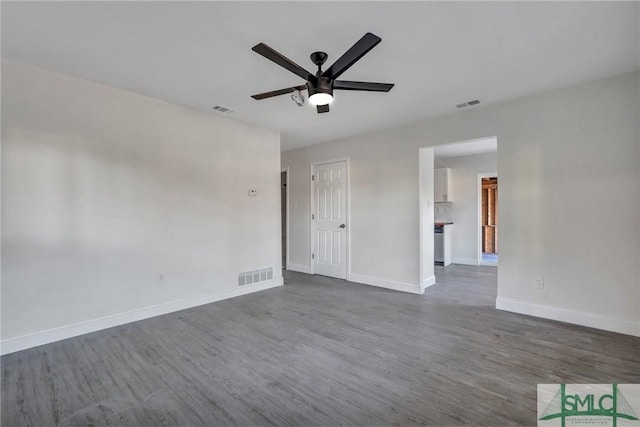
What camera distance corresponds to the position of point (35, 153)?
108 inches

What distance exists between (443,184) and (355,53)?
5.78m

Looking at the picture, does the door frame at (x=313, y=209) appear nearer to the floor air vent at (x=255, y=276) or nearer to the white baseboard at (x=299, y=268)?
the white baseboard at (x=299, y=268)

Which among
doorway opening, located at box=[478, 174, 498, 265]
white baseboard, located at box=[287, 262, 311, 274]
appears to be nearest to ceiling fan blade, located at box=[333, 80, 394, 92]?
white baseboard, located at box=[287, 262, 311, 274]

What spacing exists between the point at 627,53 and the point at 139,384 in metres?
4.83

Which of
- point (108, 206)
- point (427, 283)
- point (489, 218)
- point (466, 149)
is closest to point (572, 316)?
point (427, 283)

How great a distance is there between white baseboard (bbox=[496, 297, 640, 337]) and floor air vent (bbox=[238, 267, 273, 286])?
327cm

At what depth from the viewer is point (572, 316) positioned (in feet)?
10.5

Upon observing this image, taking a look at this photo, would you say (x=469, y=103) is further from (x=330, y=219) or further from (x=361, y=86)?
(x=330, y=219)

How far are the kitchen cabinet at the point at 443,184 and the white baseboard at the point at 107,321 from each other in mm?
5002

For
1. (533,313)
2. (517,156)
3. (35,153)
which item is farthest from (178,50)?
(533,313)

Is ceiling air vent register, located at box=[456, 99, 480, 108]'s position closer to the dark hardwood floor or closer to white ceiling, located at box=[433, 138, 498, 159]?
white ceiling, located at box=[433, 138, 498, 159]

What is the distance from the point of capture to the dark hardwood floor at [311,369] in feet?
6.04

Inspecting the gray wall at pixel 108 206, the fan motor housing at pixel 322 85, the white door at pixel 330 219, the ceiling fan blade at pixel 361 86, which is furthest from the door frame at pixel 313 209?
the fan motor housing at pixel 322 85

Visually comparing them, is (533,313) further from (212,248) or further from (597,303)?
(212,248)
